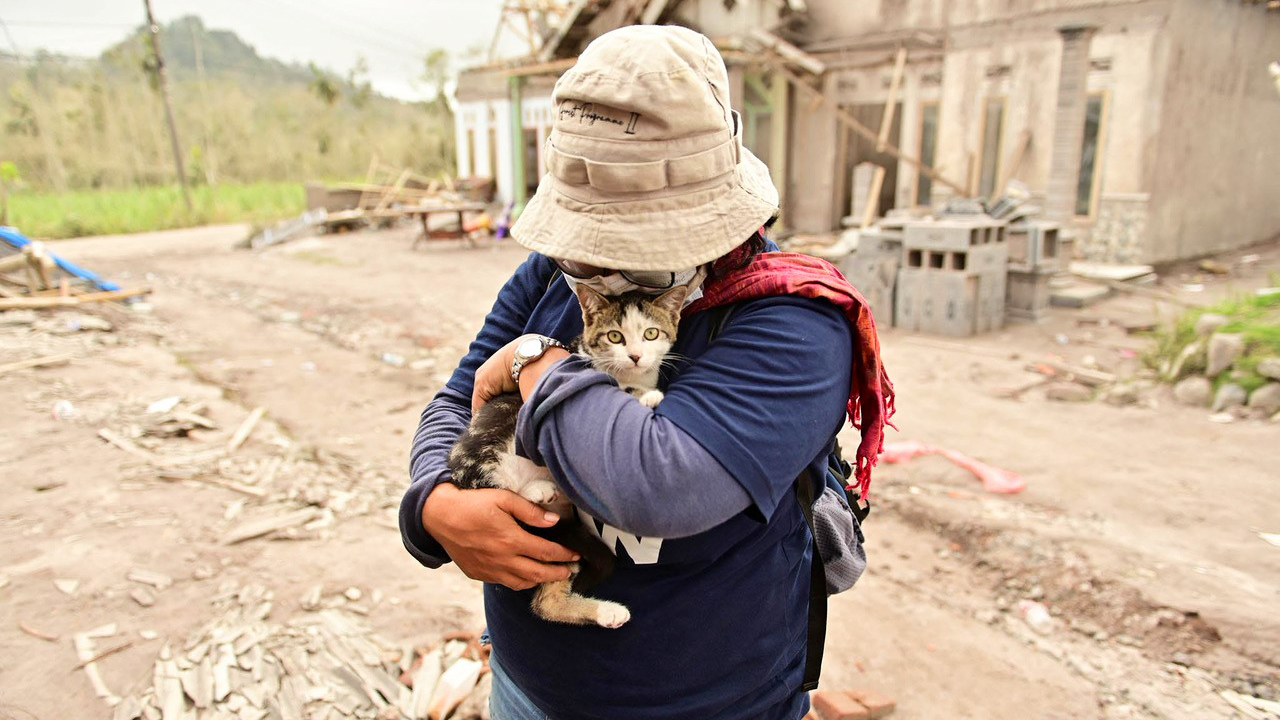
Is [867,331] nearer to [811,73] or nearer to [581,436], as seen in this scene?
[581,436]

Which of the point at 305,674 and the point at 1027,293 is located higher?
the point at 1027,293

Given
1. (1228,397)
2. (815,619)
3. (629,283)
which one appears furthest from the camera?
(1228,397)

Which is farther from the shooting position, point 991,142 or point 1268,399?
point 991,142

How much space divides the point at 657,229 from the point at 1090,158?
1478cm

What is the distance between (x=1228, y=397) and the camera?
6453 mm

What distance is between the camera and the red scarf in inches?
50.6

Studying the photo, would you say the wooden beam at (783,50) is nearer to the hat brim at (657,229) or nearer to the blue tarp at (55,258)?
the blue tarp at (55,258)

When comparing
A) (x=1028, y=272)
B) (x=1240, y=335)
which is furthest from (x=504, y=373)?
(x=1028, y=272)

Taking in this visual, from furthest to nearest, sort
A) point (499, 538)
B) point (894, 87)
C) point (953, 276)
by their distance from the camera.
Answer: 1. point (894, 87)
2. point (953, 276)
3. point (499, 538)

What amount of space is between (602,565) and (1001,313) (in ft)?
33.4

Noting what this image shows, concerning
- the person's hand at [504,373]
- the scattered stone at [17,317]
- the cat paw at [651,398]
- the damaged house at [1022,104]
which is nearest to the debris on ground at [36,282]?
the scattered stone at [17,317]

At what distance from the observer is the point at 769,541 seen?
143 centimetres

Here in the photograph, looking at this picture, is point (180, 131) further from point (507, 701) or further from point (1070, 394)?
point (507, 701)

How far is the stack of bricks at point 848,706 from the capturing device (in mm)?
3086
